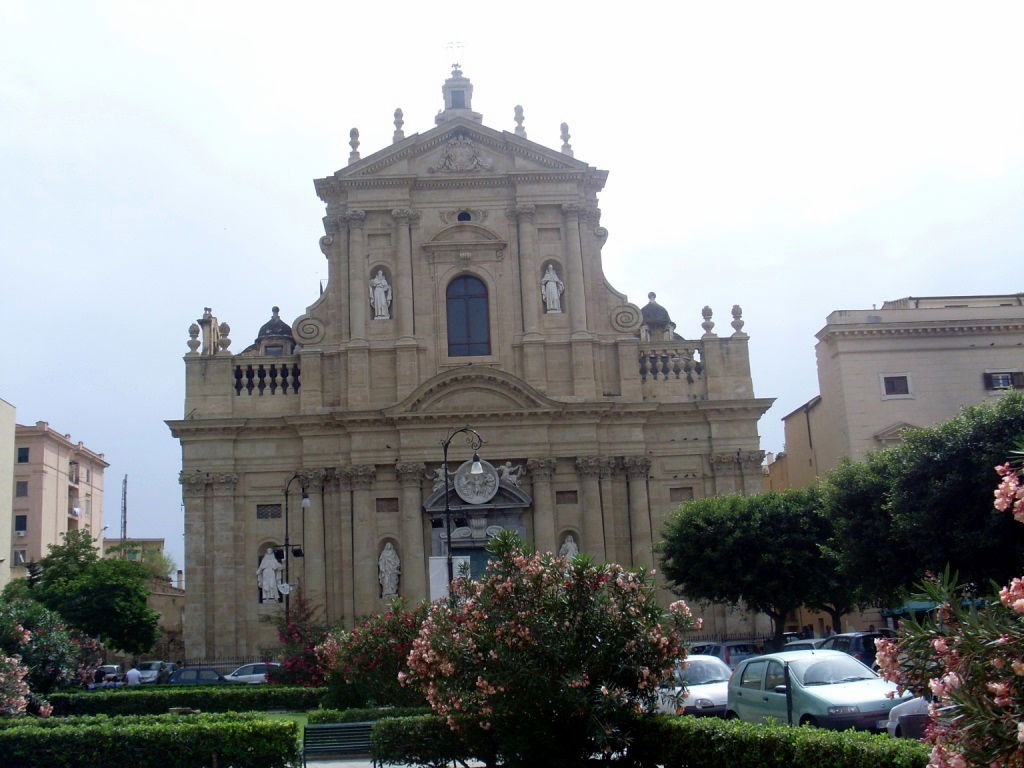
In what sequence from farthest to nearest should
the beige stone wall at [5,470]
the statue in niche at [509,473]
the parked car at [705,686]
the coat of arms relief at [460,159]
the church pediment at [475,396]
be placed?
1. the beige stone wall at [5,470]
2. the coat of arms relief at [460,159]
3. the statue in niche at [509,473]
4. the church pediment at [475,396]
5. the parked car at [705,686]

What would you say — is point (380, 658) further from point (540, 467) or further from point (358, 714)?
point (540, 467)

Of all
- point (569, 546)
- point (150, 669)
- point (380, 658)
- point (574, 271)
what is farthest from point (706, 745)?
point (150, 669)

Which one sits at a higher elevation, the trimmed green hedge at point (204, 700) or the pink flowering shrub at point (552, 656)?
the pink flowering shrub at point (552, 656)

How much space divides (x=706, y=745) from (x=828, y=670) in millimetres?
5142

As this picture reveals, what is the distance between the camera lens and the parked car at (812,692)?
15945mm

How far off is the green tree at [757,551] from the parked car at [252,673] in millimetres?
12619

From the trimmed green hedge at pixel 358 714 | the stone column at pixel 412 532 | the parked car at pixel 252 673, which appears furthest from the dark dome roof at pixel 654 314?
the trimmed green hedge at pixel 358 714

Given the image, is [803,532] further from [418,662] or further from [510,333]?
[418,662]

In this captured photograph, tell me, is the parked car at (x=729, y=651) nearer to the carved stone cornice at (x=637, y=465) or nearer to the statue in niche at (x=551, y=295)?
the carved stone cornice at (x=637, y=465)

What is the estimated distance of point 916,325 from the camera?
43594mm

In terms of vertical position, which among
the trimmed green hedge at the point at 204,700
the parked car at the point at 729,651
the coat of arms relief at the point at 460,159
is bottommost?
the trimmed green hedge at the point at 204,700

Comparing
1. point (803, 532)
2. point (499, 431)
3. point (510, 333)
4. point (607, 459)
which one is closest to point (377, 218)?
point (510, 333)

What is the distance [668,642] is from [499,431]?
78.7 feet

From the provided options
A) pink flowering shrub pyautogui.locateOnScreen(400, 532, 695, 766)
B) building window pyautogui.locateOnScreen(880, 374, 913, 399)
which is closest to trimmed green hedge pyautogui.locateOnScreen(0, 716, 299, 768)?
pink flowering shrub pyautogui.locateOnScreen(400, 532, 695, 766)
